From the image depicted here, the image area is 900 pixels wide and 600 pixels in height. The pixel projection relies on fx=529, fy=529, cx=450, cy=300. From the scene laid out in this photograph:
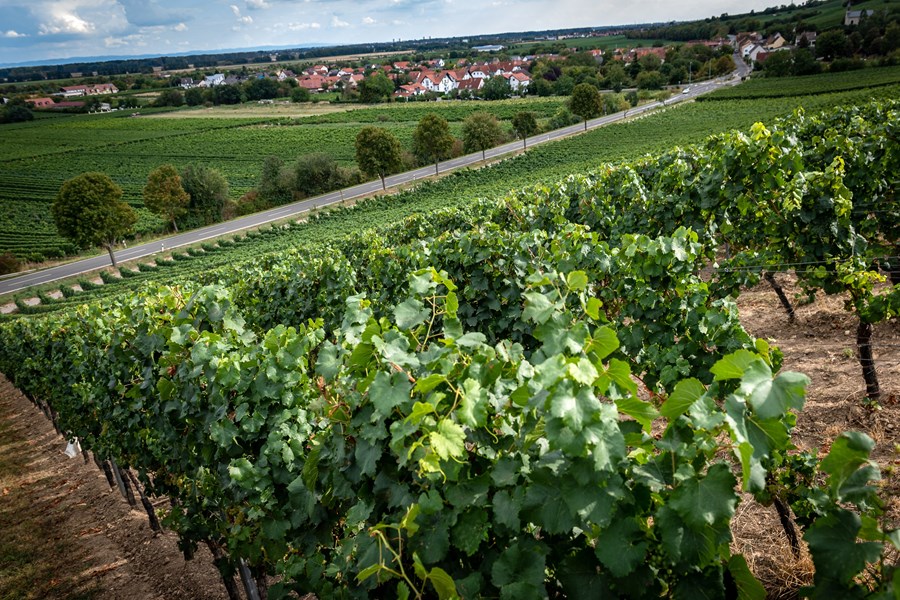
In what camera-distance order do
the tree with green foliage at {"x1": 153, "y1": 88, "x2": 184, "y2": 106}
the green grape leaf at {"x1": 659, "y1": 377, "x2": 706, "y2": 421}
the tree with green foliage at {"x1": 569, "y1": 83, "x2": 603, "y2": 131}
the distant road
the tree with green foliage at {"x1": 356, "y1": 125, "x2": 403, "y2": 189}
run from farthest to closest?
the tree with green foliage at {"x1": 153, "y1": 88, "x2": 184, "y2": 106} < the tree with green foliage at {"x1": 569, "y1": 83, "x2": 603, "y2": 131} < the tree with green foliage at {"x1": 356, "y1": 125, "x2": 403, "y2": 189} < the distant road < the green grape leaf at {"x1": 659, "y1": 377, "x2": 706, "y2": 421}

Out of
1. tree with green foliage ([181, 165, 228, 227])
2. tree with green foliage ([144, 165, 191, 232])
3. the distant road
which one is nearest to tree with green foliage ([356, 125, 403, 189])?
the distant road

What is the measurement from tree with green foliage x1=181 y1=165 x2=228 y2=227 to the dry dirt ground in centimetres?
4364

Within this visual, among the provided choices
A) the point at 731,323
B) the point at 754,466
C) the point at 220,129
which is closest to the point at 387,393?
the point at 754,466

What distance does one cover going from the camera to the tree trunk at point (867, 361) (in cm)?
563

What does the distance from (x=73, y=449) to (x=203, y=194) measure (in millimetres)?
44526

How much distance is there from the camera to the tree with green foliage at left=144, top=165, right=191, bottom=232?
47.5m

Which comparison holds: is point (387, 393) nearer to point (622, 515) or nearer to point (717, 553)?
point (622, 515)

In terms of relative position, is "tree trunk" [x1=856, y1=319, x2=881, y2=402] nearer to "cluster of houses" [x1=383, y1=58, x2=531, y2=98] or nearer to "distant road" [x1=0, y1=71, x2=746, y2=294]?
"distant road" [x1=0, y1=71, x2=746, y2=294]

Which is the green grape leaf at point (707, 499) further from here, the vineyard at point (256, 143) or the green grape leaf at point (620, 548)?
the vineyard at point (256, 143)

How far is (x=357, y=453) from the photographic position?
2.55 m

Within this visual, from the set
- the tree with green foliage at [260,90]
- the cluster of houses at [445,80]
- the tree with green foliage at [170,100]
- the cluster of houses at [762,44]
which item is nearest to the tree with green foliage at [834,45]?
the cluster of houses at [762,44]

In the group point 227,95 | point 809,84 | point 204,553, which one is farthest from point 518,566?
point 227,95

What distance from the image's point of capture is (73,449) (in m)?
12.0

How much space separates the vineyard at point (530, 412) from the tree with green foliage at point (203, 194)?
46.3m
